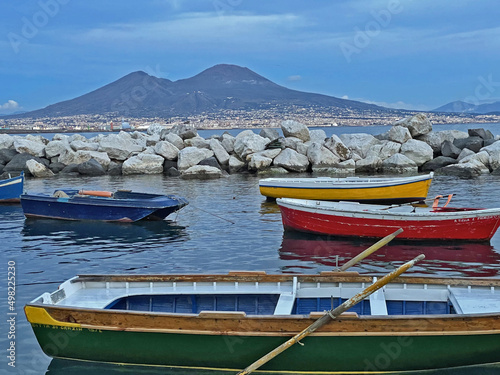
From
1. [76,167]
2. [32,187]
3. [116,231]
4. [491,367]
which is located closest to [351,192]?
[116,231]

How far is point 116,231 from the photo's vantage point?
21.3 m

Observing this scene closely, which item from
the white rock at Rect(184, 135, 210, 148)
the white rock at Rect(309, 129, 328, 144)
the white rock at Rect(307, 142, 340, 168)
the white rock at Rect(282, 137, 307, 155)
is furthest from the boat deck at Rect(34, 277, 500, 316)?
the white rock at Rect(309, 129, 328, 144)

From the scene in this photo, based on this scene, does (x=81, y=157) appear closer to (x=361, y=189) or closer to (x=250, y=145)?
(x=250, y=145)

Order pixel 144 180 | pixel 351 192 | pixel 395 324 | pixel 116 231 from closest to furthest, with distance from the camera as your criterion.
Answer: pixel 395 324, pixel 116 231, pixel 351 192, pixel 144 180

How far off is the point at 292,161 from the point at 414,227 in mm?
22625

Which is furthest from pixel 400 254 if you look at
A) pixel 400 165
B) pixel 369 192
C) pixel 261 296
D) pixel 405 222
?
pixel 400 165

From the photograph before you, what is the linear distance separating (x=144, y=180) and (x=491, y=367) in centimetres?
3145

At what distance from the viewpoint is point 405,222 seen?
1777 cm

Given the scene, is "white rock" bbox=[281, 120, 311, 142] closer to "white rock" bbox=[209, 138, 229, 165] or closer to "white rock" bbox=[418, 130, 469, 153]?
"white rock" bbox=[209, 138, 229, 165]

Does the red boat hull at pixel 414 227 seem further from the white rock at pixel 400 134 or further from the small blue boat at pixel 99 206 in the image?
the white rock at pixel 400 134

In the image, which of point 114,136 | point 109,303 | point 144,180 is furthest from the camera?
point 114,136

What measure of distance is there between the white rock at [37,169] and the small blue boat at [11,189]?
43.9 ft

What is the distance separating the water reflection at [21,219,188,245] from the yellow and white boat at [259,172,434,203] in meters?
6.26

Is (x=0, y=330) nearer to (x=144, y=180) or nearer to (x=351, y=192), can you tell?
(x=351, y=192)
